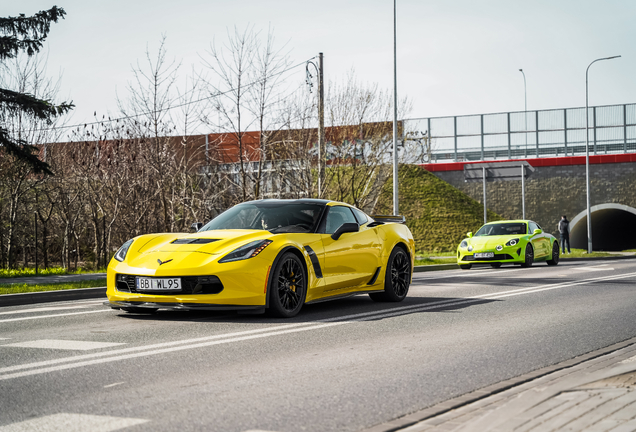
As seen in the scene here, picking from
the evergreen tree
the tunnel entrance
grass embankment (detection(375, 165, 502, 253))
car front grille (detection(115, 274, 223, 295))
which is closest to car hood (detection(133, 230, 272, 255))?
car front grille (detection(115, 274, 223, 295))

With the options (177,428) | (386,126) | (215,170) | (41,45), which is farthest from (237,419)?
(386,126)

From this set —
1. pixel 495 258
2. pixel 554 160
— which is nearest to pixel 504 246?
pixel 495 258

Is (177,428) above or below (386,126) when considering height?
below

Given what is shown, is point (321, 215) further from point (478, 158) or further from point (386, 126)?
point (478, 158)

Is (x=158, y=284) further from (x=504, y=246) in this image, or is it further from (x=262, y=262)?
(x=504, y=246)

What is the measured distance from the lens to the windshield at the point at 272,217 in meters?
9.01

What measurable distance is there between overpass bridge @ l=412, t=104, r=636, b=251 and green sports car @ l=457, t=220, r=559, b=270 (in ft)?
62.2

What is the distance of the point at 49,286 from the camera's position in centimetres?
1262

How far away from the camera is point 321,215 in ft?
30.4

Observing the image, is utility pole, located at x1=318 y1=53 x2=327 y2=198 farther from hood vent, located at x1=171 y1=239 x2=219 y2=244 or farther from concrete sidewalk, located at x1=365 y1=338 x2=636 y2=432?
concrete sidewalk, located at x1=365 y1=338 x2=636 y2=432

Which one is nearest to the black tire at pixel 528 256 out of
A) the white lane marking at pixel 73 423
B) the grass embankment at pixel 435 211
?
the grass embankment at pixel 435 211

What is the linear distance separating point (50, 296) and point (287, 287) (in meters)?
→ 4.95

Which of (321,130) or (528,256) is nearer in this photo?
(528,256)

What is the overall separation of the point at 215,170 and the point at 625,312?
18.2 meters
